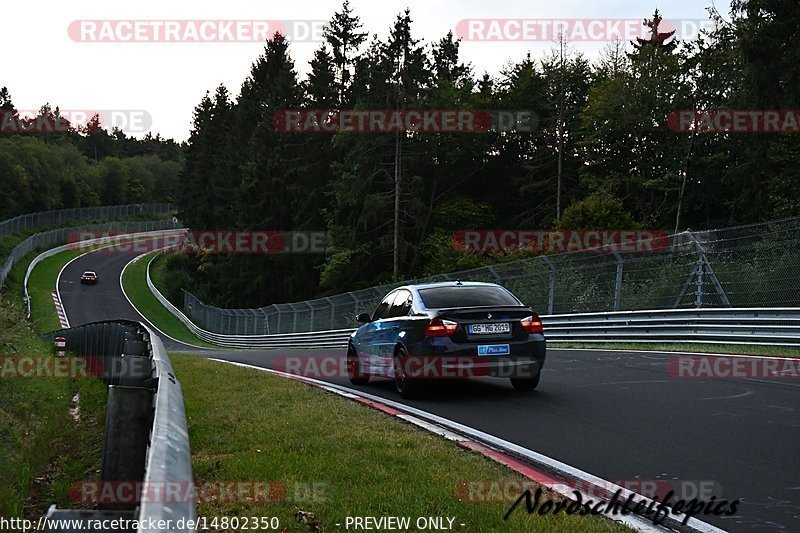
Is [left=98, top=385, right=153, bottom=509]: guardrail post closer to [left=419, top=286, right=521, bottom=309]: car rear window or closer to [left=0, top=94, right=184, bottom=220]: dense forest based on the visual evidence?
[left=419, top=286, right=521, bottom=309]: car rear window

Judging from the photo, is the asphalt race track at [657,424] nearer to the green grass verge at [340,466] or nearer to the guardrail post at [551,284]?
the green grass verge at [340,466]

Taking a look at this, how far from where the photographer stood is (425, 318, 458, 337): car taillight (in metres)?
9.78

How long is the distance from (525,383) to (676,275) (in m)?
7.96

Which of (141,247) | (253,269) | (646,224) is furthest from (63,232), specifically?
(646,224)

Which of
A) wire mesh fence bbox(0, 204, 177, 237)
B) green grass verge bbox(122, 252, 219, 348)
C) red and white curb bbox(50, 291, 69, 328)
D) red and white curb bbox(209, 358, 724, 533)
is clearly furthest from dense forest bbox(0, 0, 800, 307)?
red and white curb bbox(209, 358, 724, 533)

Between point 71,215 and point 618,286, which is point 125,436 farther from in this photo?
point 71,215

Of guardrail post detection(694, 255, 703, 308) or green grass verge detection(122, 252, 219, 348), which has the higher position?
guardrail post detection(694, 255, 703, 308)

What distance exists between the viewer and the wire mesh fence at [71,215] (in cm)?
7862

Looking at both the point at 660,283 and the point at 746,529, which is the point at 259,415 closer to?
the point at 746,529

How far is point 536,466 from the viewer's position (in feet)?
20.4

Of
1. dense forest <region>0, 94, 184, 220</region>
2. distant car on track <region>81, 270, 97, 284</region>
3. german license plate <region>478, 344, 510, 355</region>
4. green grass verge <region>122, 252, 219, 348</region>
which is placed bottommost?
green grass verge <region>122, 252, 219, 348</region>

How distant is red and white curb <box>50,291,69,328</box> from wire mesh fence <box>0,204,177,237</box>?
46.7ft

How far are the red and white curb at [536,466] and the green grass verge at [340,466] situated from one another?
17 centimetres

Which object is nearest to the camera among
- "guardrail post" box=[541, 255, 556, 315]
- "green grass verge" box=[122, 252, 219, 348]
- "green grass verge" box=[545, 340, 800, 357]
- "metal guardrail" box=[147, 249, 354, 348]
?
"green grass verge" box=[545, 340, 800, 357]
